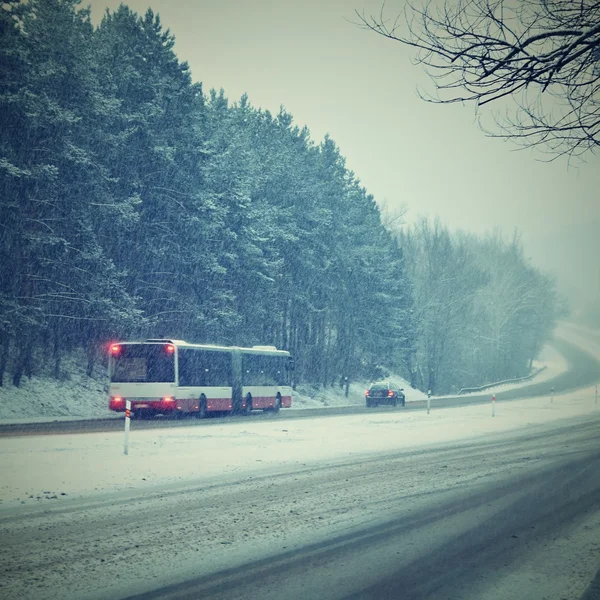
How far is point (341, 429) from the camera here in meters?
25.7

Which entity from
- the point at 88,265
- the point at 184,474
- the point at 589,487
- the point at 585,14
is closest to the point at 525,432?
the point at 589,487

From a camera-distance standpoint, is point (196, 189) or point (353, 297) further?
point (353, 297)

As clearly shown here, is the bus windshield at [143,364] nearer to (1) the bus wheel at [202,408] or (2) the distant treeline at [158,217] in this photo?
(2) the distant treeline at [158,217]

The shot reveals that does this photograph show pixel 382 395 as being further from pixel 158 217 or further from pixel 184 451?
pixel 184 451

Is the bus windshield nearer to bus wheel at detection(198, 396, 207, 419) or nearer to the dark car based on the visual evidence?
bus wheel at detection(198, 396, 207, 419)

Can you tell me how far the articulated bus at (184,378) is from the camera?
2848 cm

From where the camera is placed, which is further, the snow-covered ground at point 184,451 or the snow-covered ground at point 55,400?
the snow-covered ground at point 55,400

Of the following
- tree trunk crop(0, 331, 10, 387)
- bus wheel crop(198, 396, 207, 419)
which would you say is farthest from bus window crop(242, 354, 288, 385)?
tree trunk crop(0, 331, 10, 387)

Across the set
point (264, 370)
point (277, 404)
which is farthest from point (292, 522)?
point (277, 404)

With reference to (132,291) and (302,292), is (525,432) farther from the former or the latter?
(302,292)

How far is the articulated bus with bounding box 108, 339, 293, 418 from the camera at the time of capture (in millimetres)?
28484

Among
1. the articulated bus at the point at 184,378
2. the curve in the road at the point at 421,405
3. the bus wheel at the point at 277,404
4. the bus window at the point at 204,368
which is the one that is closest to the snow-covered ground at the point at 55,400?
the curve in the road at the point at 421,405

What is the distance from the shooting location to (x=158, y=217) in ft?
119

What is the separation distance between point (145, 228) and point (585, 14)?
30529 mm
